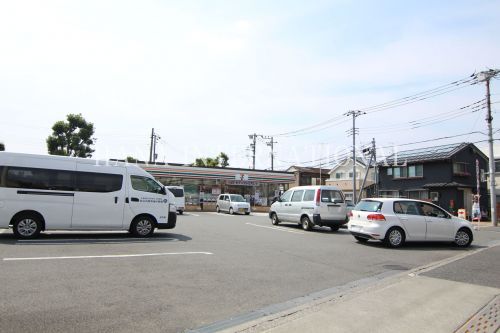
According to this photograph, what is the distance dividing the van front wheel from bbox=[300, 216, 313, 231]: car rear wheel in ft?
22.5

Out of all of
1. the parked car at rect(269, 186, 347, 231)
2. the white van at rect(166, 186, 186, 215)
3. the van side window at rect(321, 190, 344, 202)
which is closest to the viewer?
the parked car at rect(269, 186, 347, 231)

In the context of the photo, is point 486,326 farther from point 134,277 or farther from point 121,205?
point 121,205

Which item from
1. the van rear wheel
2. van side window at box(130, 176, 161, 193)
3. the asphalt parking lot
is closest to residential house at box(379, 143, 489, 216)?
the asphalt parking lot

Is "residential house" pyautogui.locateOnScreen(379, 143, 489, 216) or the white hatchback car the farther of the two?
"residential house" pyautogui.locateOnScreen(379, 143, 489, 216)

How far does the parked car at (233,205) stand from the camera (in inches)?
1173

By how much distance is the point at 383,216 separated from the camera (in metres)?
11.8

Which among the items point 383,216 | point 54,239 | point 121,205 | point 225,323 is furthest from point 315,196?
point 225,323

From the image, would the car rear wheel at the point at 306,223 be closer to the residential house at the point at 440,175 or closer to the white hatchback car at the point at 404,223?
the white hatchback car at the point at 404,223

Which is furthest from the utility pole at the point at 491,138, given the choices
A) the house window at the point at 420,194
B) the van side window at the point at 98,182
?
the van side window at the point at 98,182

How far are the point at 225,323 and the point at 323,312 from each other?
1352 mm

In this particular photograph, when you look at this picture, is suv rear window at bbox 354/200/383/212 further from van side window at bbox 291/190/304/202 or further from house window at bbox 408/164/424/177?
house window at bbox 408/164/424/177

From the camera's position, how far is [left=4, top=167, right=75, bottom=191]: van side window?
1093cm

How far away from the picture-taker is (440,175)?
35062 mm

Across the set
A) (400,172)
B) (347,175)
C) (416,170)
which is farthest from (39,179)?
(347,175)
